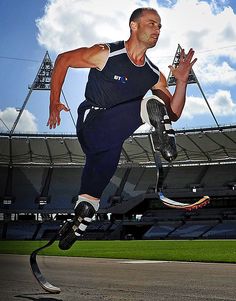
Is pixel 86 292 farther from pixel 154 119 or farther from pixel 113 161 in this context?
pixel 154 119

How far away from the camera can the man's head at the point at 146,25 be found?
4523 millimetres

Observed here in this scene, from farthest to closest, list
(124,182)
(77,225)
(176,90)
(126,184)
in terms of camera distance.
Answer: (126,184)
(124,182)
(176,90)
(77,225)

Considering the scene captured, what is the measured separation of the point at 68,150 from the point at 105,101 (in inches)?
111

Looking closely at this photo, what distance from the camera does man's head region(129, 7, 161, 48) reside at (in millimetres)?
4523

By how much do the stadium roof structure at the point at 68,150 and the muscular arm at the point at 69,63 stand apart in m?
0.34

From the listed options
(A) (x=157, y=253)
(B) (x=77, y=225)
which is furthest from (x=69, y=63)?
(A) (x=157, y=253)

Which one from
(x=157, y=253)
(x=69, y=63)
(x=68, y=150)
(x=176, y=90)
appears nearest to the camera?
(x=69, y=63)

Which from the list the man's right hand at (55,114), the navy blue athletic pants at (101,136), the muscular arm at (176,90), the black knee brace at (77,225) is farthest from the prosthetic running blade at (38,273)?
the muscular arm at (176,90)

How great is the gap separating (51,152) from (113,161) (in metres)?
4.94

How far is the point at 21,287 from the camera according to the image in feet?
15.3

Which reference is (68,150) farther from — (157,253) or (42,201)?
(157,253)

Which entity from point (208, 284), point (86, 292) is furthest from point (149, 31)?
point (208, 284)

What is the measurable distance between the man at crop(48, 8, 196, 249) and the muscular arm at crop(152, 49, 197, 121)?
108 mm

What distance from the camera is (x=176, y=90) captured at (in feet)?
15.4
